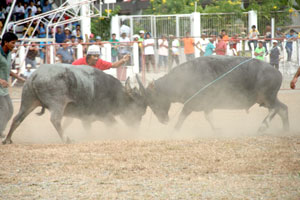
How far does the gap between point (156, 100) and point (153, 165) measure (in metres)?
3.58

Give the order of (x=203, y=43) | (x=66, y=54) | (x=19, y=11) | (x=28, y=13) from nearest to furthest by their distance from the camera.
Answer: (x=66, y=54), (x=203, y=43), (x=28, y=13), (x=19, y=11)

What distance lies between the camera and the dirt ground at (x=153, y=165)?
5.29 meters

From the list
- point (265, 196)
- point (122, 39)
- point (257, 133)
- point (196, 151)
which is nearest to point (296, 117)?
point (257, 133)

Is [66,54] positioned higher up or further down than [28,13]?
further down

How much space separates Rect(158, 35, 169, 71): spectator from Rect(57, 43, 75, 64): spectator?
3.00 metres

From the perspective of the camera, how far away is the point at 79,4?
21781mm

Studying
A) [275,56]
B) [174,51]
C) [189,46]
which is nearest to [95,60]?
[275,56]

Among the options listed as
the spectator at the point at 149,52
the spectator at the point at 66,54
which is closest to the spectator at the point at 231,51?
the spectator at the point at 149,52

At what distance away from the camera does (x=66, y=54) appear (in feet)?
54.3

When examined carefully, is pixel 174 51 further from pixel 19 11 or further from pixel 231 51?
pixel 19 11

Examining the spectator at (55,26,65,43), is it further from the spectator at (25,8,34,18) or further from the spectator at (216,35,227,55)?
the spectator at (216,35,227,55)

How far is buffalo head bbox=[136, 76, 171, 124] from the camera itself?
32.3 ft

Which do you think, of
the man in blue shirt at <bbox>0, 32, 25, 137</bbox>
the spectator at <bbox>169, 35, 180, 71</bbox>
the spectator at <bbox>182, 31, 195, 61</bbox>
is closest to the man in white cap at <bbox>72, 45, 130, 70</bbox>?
the man in blue shirt at <bbox>0, 32, 25, 137</bbox>

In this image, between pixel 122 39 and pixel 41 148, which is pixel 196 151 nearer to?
pixel 41 148
